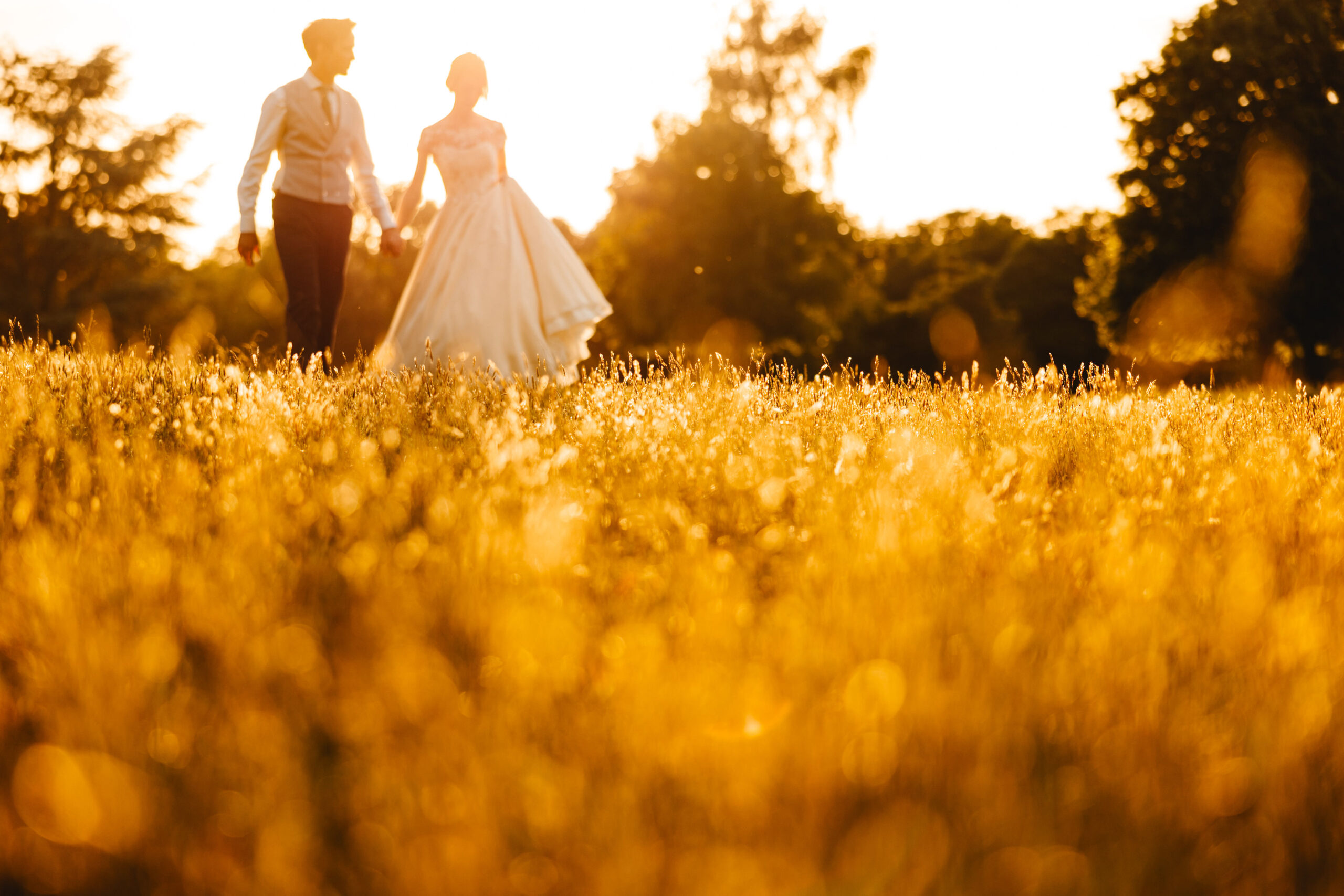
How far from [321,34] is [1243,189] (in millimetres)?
28230

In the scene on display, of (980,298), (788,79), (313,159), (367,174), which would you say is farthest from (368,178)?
(980,298)

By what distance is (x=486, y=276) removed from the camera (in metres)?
8.12

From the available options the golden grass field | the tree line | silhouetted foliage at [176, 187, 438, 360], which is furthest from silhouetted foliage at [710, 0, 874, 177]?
the golden grass field

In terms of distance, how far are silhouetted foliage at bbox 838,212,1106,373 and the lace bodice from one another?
43.6m

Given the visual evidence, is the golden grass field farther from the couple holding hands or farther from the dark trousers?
the couple holding hands

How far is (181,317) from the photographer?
145ft

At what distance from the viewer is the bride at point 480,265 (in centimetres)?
802

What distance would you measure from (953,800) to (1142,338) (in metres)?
30.8

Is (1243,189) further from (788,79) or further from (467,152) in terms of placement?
(467,152)

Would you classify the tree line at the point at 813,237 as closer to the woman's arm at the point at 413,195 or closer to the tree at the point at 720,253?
the tree at the point at 720,253

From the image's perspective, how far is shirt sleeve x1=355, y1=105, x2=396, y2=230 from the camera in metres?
7.53

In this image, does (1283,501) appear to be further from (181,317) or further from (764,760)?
(181,317)

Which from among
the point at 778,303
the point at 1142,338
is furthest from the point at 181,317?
the point at 1142,338

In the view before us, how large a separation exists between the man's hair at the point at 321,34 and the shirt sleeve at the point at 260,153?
45 cm
